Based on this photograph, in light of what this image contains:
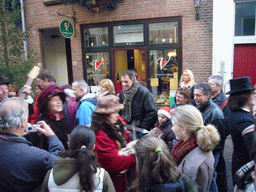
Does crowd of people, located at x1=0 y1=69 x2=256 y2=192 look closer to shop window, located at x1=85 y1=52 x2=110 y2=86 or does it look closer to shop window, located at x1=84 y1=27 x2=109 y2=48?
shop window, located at x1=85 y1=52 x2=110 y2=86

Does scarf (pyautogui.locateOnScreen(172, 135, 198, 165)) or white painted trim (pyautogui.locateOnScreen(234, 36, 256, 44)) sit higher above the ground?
white painted trim (pyautogui.locateOnScreen(234, 36, 256, 44))

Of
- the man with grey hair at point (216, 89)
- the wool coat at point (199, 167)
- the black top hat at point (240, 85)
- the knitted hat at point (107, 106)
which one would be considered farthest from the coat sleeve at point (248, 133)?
the man with grey hair at point (216, 89)

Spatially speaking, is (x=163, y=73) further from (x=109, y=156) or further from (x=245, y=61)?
(x=109, y=156)

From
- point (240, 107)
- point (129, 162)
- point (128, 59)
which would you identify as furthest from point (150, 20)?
point (129, 162)

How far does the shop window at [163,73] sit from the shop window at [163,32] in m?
0.39

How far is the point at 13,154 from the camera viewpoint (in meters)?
1.85

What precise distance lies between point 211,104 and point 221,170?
3.52ft

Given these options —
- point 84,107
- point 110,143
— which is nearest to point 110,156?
point 110,143

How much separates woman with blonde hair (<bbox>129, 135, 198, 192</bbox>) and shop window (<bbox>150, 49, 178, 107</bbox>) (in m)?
6.53

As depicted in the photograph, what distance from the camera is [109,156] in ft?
7.52

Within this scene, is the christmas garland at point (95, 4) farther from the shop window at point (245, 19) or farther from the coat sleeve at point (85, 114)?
the coat sleeve at point (85, 114)

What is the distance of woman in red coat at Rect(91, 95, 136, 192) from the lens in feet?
7.59

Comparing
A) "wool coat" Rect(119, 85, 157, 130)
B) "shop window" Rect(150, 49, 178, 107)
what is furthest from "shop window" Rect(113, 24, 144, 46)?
"wool coat" Rect(119, 85, 157, 130)

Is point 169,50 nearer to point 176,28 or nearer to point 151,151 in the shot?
point 176,28
